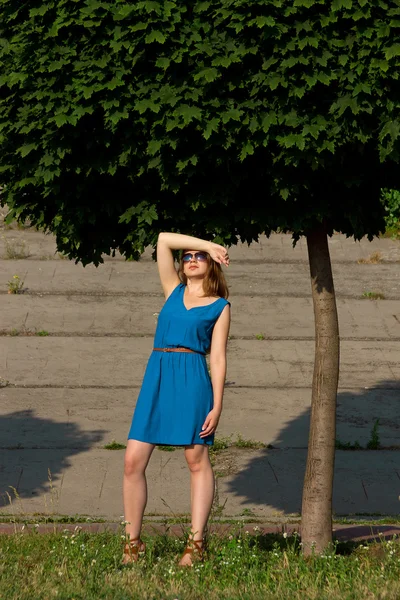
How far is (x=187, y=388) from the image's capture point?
628cm

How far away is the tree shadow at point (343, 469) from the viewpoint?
8.74 m

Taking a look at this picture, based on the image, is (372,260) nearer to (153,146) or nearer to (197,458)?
(197,458)

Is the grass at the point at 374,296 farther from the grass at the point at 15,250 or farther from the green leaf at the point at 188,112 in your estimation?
the green leaf at the point at 188,112

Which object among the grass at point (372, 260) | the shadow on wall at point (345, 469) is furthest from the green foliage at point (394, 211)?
the shadow on wall at point (345, 469)

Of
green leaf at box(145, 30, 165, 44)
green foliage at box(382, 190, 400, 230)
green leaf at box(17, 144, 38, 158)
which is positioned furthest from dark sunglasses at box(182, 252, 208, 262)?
green foliage at box(382, 190, 400, 230)

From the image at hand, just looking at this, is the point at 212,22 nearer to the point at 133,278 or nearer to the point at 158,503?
the point at 158,503

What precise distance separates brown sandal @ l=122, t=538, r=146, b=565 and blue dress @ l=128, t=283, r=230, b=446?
65 centimetres

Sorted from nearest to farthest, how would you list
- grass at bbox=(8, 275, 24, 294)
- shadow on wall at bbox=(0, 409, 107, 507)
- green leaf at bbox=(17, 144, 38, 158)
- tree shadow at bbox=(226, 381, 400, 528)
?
green leaf at bbox=(17, 144, 38, 158), tree shadow at bbox=(226, 381, 400, 528), shadow on wall at bbox=(0, 409, 107, 507), grass at bbox=(8, 275, 24, 294)

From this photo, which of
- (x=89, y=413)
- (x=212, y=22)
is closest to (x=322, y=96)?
(x=212, y=22)

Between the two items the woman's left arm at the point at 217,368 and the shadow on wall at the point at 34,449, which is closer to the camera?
the woman's left arm at the point at 217,368

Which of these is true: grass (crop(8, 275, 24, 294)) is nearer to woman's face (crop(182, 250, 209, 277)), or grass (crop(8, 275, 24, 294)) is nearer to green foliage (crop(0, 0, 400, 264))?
green foliage (crop(0, 0, 400, 264))

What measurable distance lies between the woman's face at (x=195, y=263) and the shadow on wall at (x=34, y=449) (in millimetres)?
3117

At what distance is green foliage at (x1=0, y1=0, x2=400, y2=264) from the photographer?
5691mm

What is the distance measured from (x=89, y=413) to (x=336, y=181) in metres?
5.77
